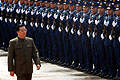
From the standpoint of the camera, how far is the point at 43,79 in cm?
1430

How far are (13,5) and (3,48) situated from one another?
1.98 meters

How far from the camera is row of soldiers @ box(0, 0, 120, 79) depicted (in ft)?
47.3

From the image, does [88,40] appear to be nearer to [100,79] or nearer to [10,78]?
[100,79]

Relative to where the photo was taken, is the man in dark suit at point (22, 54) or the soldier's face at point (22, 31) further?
the man in dark suit at point (22, 54)

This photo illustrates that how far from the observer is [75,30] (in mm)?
16125

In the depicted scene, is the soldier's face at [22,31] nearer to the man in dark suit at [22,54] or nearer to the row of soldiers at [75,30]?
the man in dark suit at [22,54]

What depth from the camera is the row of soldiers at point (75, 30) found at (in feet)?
47.3

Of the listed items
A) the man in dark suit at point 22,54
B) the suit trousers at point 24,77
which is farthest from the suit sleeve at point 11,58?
the suit trousers at point 24,77

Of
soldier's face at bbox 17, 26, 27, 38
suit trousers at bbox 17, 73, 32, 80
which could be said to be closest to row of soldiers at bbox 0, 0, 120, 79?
suit trousers at bbox 17, 73, 32, 80

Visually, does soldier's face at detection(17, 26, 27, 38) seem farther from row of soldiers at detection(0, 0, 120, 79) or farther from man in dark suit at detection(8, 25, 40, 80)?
row of soldiers at detection(0, 0, 120, 79)

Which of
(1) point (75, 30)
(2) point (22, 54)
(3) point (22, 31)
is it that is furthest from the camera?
(1) point (75, 30)

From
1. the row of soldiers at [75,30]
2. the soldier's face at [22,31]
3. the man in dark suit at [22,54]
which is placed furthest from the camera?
the row of soldiers at [75,30]

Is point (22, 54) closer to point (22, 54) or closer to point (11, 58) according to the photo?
point (22, 54)

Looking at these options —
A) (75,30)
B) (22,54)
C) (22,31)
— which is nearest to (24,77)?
(22,54)
